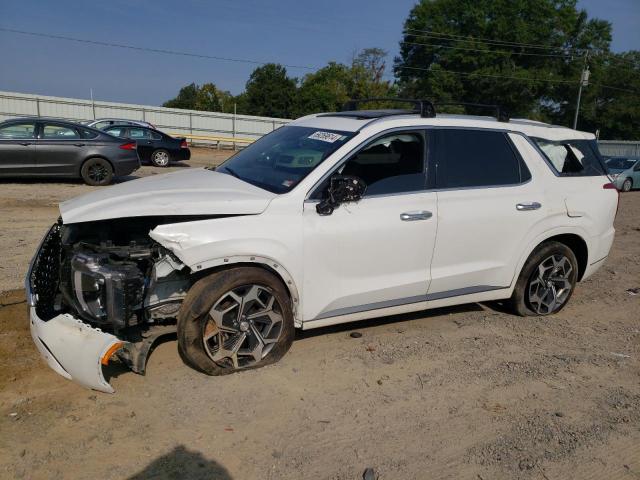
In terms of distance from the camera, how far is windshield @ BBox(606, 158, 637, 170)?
67.6 ft

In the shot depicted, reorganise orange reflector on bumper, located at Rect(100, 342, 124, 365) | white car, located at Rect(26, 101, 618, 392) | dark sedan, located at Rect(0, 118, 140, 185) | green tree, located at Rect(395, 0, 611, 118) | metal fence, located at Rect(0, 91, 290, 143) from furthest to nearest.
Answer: green tree, located at Rect(395, 0, 611, 118) → metal fence, located at Rect(0, 91, 290, 143) → dark sedan, located at Rect(0, 118, 140, 185) → white car, located at Rect(26, 101, 618, 392) → orange reflector on bumper, located at Rect(100, 342, 124, 365)

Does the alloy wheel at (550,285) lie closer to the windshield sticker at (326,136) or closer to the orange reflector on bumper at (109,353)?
the windshield sticker at (326,136)

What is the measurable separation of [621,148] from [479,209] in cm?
4341

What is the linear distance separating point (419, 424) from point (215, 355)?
57.4 inches

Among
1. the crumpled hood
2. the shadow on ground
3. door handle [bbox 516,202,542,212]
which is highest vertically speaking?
the crumpled hood

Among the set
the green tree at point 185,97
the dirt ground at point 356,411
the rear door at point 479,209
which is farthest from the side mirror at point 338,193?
the green tree at point 185,97

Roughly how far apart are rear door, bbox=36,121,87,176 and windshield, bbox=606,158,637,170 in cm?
1797

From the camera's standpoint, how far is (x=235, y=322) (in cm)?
394

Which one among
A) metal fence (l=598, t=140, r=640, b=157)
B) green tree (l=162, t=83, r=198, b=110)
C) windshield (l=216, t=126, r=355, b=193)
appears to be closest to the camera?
windshield (l=216, t=126, r=355, b=193)

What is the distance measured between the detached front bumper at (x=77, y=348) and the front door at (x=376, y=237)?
1.41 metres

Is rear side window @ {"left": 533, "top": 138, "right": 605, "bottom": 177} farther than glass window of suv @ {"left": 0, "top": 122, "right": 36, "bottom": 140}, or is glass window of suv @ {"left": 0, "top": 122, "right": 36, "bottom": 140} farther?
glass window of suv @ {"left": 0, "top": 122, "right": 36, "bottom": 140}

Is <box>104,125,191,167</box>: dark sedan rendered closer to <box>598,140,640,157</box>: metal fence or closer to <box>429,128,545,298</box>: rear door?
<box>429,128,545,298</box>: rear door

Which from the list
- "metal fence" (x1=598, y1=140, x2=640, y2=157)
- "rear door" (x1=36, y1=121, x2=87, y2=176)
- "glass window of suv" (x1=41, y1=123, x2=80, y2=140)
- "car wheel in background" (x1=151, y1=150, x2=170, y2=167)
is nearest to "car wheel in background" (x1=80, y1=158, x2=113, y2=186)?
"rear door" (x1=36, y1=121, x2=87, y2=176)

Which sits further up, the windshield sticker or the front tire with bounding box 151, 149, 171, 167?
the windshield sticker
